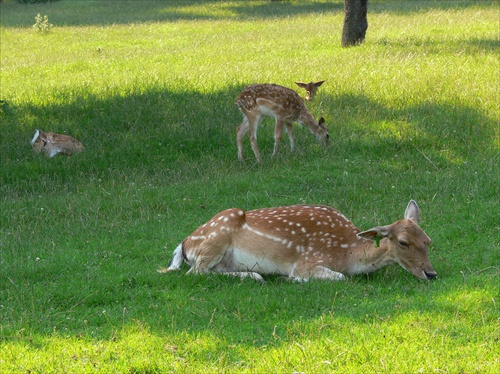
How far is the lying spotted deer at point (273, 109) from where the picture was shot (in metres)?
11.6

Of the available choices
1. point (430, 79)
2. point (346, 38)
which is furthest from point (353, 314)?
point (346, 38)

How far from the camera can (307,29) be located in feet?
84.2

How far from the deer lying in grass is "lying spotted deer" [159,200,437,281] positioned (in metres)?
5.63

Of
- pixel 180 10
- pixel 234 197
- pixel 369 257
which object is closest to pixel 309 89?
pixel 234 197

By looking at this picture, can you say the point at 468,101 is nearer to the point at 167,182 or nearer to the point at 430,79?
the point at 430,79

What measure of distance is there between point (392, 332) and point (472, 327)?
564mm

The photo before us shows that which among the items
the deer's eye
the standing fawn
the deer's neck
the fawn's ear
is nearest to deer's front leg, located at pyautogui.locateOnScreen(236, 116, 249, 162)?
the standing fawn

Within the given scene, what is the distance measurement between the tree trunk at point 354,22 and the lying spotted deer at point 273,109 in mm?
8174

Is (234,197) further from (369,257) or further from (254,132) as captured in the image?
(369,257)

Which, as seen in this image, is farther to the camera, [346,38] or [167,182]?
[346,38]

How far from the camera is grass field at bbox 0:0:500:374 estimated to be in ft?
17.7

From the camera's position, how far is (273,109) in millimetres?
11586

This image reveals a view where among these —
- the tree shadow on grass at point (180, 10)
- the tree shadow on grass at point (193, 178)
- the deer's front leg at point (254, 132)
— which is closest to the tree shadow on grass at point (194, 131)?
the tree shadow on grass at point (193, 178)

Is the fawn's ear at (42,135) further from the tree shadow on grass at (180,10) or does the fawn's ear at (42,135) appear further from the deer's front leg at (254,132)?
the tree shadow on grass at (180,10)
